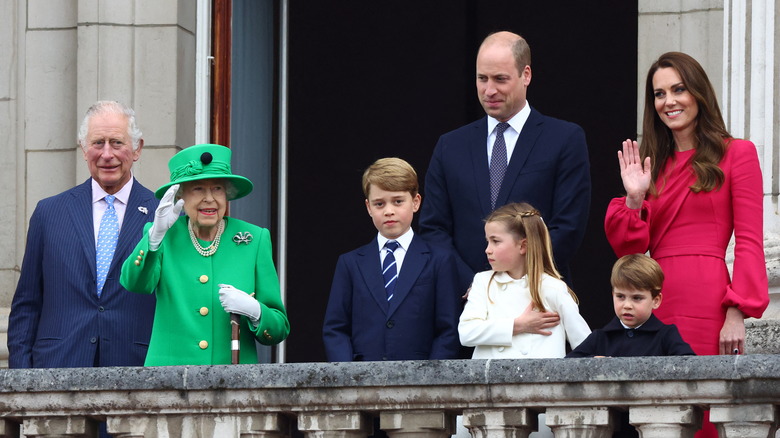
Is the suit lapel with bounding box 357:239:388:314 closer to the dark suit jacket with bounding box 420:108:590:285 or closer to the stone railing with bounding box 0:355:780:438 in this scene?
the dark suit jacket with bounding box 420:108:590:285

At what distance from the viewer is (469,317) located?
20.1 feet

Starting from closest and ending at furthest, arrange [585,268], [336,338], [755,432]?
[755,432]
[336,338]
[585,268]

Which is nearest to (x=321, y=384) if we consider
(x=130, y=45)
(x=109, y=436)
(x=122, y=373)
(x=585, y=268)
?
(x=122, y=373)

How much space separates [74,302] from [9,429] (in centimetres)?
107

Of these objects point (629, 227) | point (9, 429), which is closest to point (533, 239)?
point (629, 227)

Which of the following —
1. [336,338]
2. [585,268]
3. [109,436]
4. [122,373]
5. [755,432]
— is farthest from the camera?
[585,268]

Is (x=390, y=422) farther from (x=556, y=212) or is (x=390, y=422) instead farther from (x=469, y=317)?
(x=556, y=212)

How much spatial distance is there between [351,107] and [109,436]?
7.57 m

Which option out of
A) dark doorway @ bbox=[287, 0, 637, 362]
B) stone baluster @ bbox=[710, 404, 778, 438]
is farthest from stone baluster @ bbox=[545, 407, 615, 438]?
dark doorway @ bbox=[287, 0, 637, 362]

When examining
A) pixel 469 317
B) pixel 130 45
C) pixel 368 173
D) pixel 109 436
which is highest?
pixel 130 45

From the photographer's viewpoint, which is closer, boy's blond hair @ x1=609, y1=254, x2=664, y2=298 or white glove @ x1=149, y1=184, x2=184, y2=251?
boy's blond hair @ x1=609, y1=254, x2=664, y2=298

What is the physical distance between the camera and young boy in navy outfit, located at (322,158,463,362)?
250 inches

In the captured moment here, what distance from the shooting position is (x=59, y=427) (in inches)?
216

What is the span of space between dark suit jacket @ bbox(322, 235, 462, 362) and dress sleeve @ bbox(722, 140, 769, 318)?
1020mm
